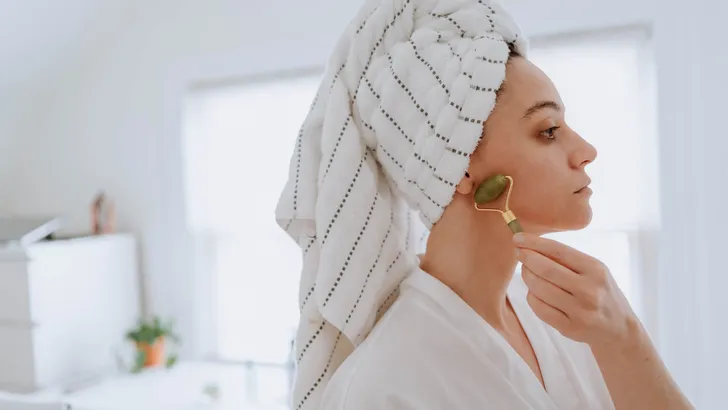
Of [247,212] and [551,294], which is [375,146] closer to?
[551,294]

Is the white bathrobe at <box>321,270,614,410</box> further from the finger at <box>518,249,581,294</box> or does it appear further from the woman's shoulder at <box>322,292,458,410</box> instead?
the finger at <box>518,249,581,294</box>

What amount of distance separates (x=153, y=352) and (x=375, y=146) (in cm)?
226

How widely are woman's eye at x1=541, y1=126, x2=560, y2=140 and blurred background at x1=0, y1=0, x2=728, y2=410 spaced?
50.4 inches

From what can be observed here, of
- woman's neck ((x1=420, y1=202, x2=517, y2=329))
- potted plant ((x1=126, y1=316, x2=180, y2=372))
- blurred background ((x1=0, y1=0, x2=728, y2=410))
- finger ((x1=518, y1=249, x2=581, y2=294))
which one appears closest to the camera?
finger ((x1=518, y1=249, x2=581, y2=294))

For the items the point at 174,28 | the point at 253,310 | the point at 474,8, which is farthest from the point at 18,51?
the point at 474,8

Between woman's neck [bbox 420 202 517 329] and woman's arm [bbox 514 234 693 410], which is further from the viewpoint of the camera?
woman's neck [bbox 420 202 517 329]

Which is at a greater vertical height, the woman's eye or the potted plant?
the woman's eye

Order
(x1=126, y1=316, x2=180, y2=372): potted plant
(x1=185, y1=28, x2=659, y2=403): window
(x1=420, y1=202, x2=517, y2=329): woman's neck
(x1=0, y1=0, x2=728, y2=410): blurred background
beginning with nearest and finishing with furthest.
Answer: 1. (x1=420, y1=202, x2=517, y2=329): woman's neck
2. (x1=0, y1=0, x2=728, y2=410): blurred background
3. (x1=185, y1=28, x2=659, y2=403): window
4. (x1=126, y1=316, x2=180, y2=372): potted plant

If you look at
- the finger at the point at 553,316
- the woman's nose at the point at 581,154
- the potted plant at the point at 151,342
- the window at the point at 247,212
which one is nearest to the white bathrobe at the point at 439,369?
the finger at the point at 553,316

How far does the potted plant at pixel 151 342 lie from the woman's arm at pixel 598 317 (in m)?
2.29

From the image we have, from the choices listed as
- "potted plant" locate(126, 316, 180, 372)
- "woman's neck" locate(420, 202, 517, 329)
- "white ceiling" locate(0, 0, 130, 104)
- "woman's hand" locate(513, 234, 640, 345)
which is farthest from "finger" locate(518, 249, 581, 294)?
"white ceiling" locate(0, 0, 130, 104)

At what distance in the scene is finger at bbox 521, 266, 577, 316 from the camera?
825 mm

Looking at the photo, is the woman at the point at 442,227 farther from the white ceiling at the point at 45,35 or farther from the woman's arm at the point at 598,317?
the white ceiling at the point at 45,35

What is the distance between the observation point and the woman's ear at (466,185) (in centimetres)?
91
